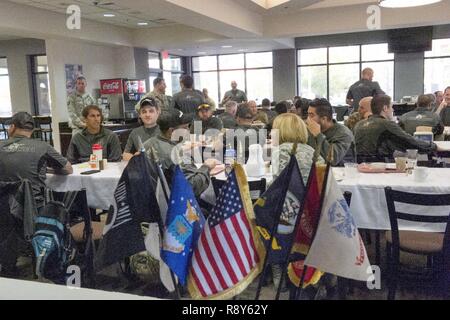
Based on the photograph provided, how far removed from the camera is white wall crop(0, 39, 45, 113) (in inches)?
464

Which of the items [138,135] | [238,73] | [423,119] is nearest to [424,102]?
[423,119]

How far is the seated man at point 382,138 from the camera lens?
4172mm

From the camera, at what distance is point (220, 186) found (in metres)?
3.04

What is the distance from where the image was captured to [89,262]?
3.03 metres

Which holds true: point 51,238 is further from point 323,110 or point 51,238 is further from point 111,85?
point 111,85

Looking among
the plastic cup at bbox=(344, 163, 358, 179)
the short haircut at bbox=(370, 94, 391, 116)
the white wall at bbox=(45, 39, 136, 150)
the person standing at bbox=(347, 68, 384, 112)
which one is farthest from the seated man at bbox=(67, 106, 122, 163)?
the person standing at bbox=(347, 68, 384, 112)

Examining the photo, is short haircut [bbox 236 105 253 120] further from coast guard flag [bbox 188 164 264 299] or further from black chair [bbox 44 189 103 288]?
coast guard flag [bbox 188 164 264 299]

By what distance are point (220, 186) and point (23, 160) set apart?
1524 millimetres

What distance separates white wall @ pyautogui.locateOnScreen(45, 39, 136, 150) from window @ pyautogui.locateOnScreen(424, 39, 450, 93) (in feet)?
29.6

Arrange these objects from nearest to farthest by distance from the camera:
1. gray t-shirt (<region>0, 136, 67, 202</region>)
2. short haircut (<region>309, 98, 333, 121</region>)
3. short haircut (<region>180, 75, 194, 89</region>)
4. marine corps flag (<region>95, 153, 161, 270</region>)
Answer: marine corps flag (<region>95, 153, 161, 270</region>) < gray t-shirt (<region>0, 136, 67, 202</region>) < short haircut (<region>309, 98, 333, 121</region>) < short haircut (<region>180, 75, 194, 89</region>)

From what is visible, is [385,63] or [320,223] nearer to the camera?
[320,223]
